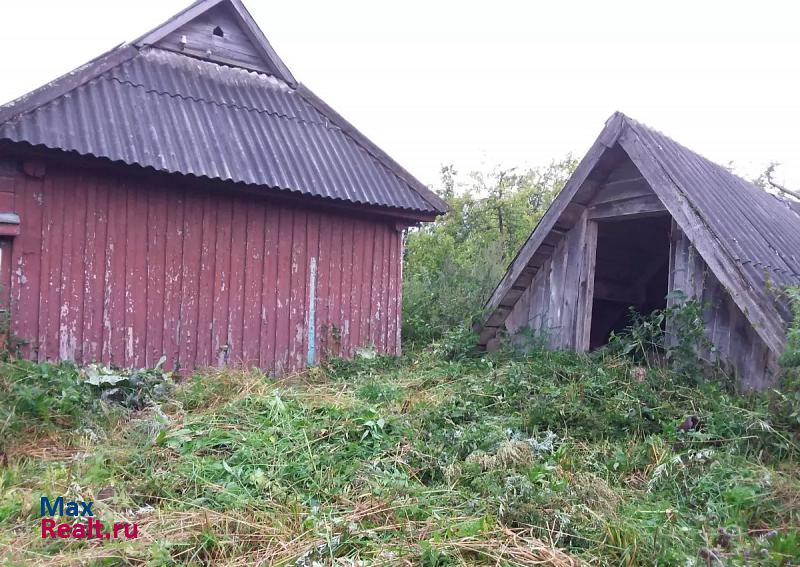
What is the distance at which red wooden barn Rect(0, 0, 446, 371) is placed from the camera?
21.9 feet

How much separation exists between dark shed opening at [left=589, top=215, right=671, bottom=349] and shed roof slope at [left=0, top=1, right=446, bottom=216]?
2585 millimetres

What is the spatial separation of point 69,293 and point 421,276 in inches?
307

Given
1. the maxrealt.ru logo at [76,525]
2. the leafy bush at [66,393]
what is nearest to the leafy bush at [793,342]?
the maxrealt.ru logo at [76,525]

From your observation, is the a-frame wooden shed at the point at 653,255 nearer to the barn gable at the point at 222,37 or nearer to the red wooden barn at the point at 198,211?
the red wooden barn at the point at 198,211

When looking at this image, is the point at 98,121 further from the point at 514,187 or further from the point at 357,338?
the point at 514,187

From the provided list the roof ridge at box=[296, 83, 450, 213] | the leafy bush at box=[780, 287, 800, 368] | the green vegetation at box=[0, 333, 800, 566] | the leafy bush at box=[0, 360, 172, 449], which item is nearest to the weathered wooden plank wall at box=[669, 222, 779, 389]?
the green vegetation at box=[0, 333, 800, 566]

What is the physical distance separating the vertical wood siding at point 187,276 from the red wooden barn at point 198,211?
0.06ft

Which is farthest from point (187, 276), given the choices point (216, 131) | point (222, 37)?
point (222, 37)

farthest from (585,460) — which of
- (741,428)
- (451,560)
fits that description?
(451,560)

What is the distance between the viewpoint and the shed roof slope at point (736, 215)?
18.7ft

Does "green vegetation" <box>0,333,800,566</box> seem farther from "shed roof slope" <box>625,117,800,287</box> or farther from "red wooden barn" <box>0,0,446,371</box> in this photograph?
"shed roof slope" <box>625,117,800,287</box>

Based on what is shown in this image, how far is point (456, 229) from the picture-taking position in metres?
20.3

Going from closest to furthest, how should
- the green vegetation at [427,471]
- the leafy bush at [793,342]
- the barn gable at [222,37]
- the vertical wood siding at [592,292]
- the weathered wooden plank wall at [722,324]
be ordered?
the green vegetation at [427,471] < the leafy bush at [793,342] < the weathered wooden plank wall at [722,324] < the vertical wood siding at [592,292] < the barn gable at [222,37]

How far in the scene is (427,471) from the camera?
175 inches
